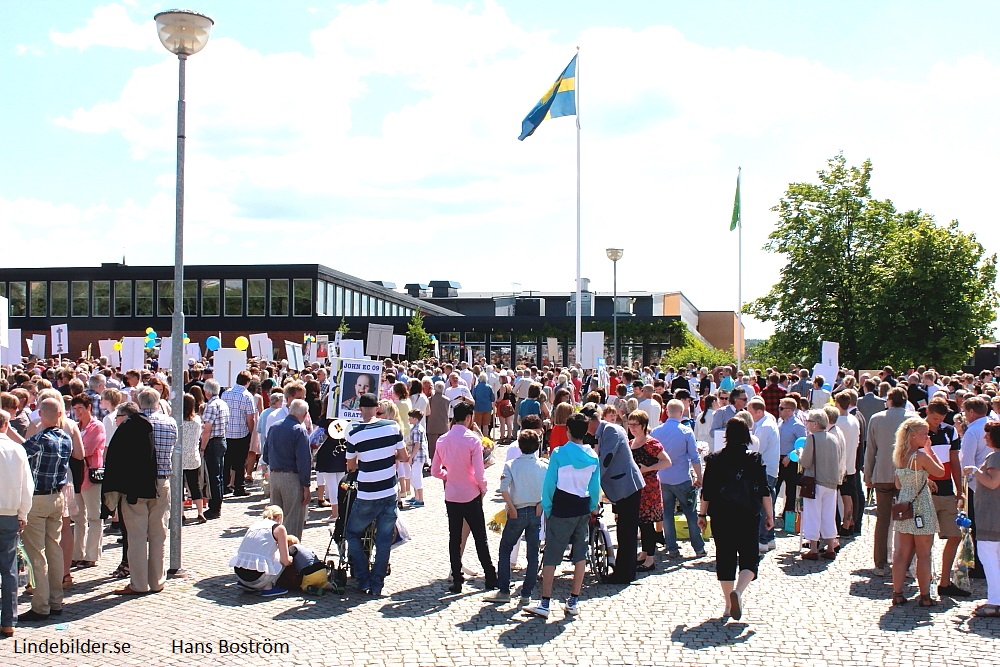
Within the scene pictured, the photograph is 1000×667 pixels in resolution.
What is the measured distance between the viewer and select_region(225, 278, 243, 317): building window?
54.4 m

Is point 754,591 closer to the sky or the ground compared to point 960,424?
closer to the ground

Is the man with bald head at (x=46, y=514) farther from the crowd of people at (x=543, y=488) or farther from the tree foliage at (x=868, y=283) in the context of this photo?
the tree foliage at (x=868, y=283)

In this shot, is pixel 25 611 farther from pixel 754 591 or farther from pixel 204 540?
pixel 754 591

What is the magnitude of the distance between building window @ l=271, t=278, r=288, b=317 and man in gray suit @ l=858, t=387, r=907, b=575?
4619cm

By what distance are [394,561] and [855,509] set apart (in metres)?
5.97

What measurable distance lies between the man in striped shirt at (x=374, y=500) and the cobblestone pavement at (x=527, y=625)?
0.85 feet

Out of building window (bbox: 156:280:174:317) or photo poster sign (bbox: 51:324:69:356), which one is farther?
building window (bbox: 156:280:174:317)

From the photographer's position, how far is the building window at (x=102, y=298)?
5578 centimetres

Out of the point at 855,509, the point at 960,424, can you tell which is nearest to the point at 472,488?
the point at 855,509

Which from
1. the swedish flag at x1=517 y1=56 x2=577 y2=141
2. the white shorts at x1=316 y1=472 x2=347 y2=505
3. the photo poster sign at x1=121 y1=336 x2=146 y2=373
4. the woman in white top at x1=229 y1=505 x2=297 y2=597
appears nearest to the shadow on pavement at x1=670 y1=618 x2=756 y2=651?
the woman in white top at x1=229 y1=505 x2=297 y2=597

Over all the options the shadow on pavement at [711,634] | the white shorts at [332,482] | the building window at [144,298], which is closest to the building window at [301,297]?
the building window at [144,298]

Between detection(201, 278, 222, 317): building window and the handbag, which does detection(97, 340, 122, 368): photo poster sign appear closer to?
the handbag

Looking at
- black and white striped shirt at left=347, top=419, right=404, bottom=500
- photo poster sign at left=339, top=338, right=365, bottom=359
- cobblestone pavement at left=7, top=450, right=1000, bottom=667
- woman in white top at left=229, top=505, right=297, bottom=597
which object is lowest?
cobblestone pavement at left=7, top=450, right=1000, bottom=667

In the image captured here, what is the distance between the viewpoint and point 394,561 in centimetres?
1041
